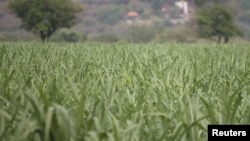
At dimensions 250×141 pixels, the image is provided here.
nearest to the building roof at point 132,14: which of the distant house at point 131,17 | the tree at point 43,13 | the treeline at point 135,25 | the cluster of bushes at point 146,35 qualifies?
the distant house at point 131,17

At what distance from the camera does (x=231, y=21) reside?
151 ft

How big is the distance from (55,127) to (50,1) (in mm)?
34041

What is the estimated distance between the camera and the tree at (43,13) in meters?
33.0

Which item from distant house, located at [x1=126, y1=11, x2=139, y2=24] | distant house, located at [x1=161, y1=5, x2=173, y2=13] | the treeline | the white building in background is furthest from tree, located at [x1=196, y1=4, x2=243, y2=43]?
the white building in background

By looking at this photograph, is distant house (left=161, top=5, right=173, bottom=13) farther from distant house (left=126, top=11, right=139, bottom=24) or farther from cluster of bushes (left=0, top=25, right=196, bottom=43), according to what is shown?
cluster of bushes (left=0, top=25, right=196, bottom=43)

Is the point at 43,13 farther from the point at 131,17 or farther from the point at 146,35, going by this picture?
the point at 131,17

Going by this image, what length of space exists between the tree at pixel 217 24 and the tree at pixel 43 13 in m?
18.7

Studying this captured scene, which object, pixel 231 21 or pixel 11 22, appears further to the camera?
pixel 11 22

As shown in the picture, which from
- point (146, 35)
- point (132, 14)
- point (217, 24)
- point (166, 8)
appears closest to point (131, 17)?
point (132, 14)

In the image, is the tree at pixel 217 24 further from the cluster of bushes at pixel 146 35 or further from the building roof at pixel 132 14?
the building roof at pixel 132 14

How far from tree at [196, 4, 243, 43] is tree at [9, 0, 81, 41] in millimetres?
18701

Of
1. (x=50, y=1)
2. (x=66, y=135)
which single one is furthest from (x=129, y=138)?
(x=50, y=1)

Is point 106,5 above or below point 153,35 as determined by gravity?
above

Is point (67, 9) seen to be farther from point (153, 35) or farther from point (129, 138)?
point (153, 35)
